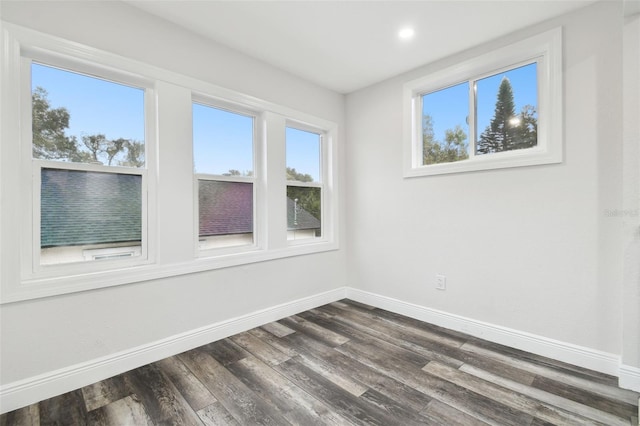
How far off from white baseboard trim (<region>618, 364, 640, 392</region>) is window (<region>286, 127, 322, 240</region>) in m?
2.75

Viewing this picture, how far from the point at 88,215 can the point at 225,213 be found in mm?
1009

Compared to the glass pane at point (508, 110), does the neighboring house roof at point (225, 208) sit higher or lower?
lower

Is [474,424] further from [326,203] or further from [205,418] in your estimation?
[326,203]

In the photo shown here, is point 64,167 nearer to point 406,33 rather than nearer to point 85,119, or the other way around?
point 85,119

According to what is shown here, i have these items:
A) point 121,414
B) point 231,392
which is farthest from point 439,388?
point 121,414

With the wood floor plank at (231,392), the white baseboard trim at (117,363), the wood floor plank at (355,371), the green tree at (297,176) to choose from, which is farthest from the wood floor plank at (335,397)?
the green tree at (297,176)

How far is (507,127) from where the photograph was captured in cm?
251

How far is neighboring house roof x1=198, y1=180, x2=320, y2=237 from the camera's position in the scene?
2578 millimetres

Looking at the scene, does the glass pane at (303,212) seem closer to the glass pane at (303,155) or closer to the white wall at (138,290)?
the glass pane at (303,155)

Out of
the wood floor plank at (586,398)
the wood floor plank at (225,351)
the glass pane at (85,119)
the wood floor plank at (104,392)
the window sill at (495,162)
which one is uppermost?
the glass pane at (85,119)

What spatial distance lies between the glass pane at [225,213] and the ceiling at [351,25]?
1285mm

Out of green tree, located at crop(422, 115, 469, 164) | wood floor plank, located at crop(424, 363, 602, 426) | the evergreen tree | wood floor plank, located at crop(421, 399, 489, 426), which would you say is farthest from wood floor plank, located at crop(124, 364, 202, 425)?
the evergreen tree

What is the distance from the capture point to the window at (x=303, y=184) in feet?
10.8

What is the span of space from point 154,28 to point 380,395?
307 cm
